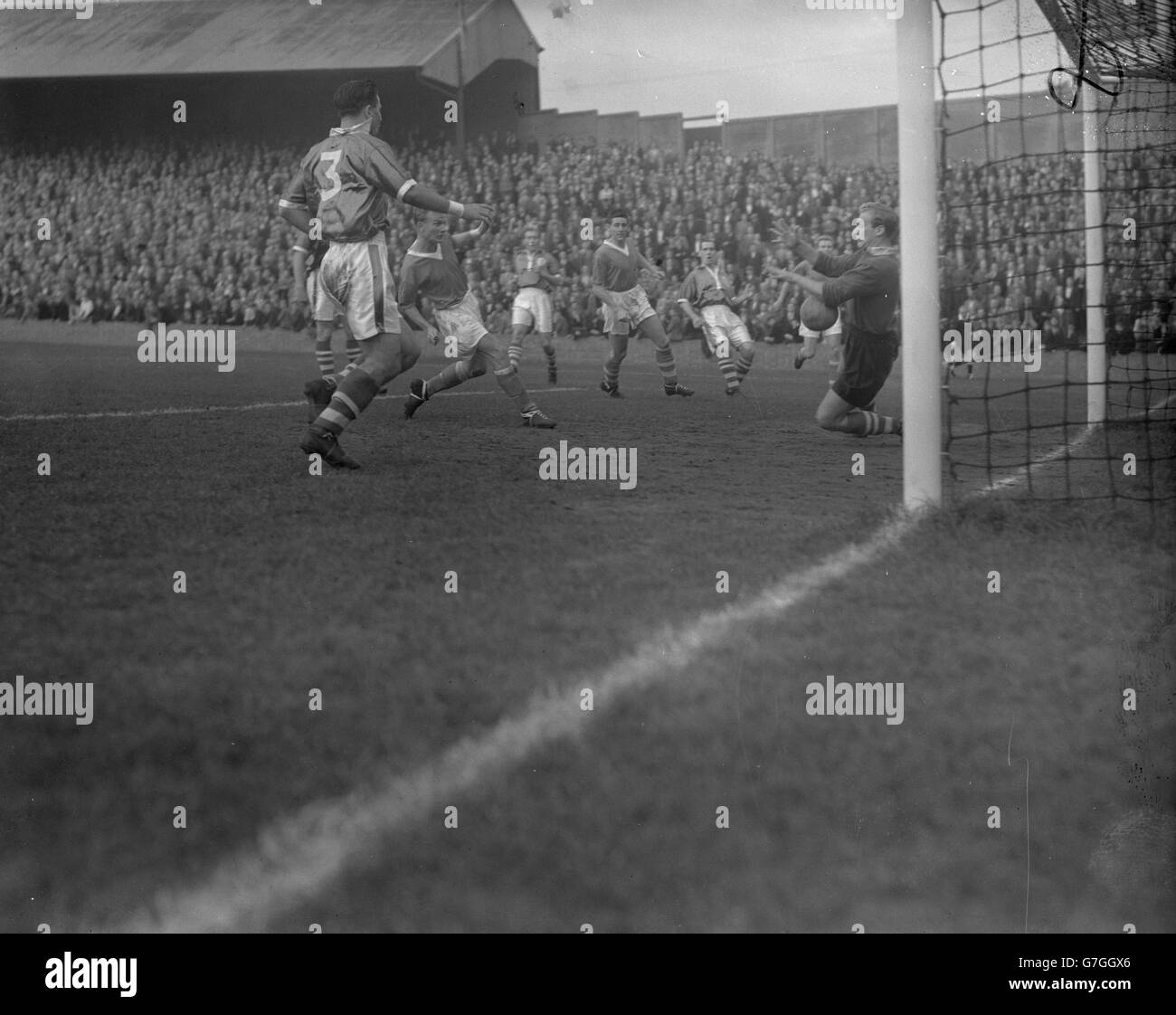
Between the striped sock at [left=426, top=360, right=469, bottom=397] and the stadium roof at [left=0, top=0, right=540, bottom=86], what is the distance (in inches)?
40.1

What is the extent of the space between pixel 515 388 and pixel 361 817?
5.89ft

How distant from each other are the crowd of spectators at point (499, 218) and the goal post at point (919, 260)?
4.5 inches

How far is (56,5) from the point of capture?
9.66 feet

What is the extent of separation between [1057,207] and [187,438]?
310 cm

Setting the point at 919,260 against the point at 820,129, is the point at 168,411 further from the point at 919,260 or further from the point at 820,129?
the point at 919,260

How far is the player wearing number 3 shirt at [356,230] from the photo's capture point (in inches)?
123

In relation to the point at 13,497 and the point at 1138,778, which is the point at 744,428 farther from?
the point at 13,497

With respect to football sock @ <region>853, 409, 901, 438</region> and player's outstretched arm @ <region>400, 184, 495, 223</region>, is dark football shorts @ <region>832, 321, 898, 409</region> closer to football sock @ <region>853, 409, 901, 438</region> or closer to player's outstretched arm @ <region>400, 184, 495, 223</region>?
football sock @ <region>853, 409, 901, 438</region>

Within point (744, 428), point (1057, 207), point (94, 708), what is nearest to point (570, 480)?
point (744, 428)

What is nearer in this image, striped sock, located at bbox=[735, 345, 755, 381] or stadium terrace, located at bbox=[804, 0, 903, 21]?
stadium terrace, located at bbox=[804, 0, 903, 21]

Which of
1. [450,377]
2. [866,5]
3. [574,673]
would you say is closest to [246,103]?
[450,377]

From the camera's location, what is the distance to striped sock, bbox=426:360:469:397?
12.4 feet

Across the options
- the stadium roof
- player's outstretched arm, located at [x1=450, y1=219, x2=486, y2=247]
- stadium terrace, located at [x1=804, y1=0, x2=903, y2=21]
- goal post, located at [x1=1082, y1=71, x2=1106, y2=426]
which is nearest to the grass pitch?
player's outstretched arm, located at [x1=450, y1=219, x2=486, y2=247]

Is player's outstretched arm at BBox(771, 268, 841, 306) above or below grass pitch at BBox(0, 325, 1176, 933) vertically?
above
